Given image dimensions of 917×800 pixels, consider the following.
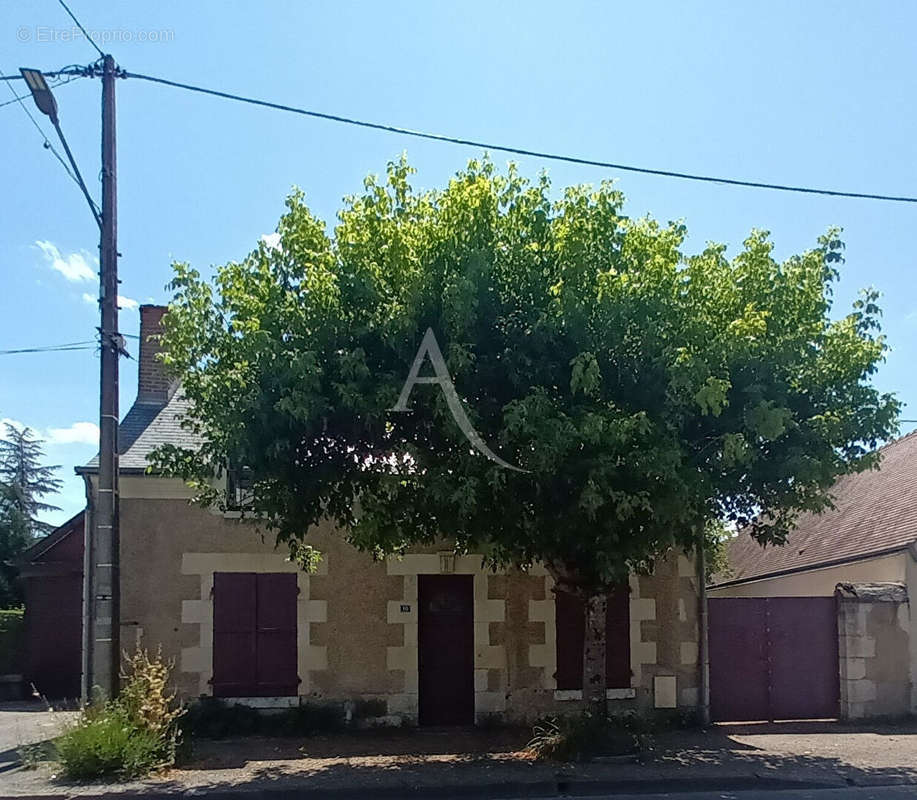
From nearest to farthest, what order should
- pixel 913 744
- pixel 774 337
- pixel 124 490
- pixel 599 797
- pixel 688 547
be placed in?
pixel 599 797 → pixel 774 337 → pixel 688 547 → pixel 913 744 → pixel 124 490

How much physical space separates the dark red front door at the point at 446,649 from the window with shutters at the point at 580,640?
116 cm

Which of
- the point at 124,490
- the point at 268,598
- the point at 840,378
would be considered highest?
the point at 840,378

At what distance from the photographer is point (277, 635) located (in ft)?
40.2

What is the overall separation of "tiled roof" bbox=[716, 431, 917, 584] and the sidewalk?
166 inches

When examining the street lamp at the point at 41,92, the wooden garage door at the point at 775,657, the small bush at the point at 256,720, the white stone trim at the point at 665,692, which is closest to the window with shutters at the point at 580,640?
the white stone trim at the point at 665,692

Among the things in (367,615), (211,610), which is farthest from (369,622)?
(211,610)

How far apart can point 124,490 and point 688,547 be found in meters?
6.86

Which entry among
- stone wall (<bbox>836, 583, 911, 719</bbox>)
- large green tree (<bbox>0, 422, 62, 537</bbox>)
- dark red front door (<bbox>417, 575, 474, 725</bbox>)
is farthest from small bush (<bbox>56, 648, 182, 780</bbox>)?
large green tree (<bbox>0, 422, 62, 537</bbox>)

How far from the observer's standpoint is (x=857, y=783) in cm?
934

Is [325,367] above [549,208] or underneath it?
underneath

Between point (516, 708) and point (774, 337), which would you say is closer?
point (774, 337)

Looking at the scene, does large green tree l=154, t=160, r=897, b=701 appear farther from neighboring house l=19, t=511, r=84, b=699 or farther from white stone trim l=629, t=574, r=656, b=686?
neighboring house l=19, t=511, r=84, b=699

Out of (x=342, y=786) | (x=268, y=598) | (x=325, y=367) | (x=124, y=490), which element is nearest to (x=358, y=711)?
(x=268, y=598)

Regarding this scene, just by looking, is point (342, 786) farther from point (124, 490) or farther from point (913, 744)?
point (913, 744)
